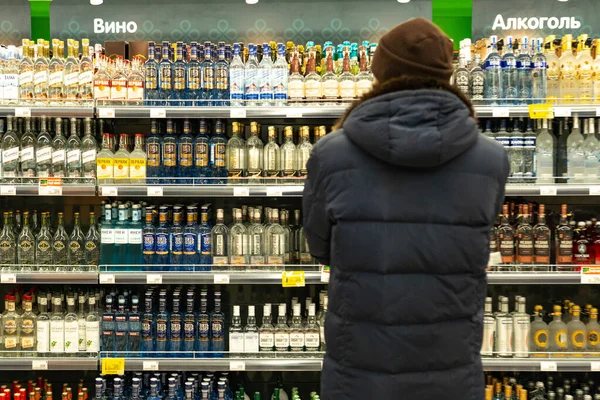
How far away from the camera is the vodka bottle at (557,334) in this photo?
12.6ft

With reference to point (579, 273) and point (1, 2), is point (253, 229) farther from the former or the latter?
point (1, 2)

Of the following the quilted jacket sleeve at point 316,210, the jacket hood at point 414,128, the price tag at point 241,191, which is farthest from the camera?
the price tag at point 241,191

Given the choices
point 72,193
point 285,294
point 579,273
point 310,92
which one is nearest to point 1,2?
point 72,193

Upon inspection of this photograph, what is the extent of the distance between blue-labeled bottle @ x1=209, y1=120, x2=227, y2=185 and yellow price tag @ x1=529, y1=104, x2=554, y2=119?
1798 millimetres

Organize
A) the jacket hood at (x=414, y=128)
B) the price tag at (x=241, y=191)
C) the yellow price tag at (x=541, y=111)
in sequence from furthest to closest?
the price tag at (x=241, y=191) → the yellow price tag at (x=541, y=111) → the jacket hood at (x=414, y=128)

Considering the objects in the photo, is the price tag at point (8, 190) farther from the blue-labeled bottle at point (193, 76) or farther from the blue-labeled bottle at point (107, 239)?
the blue-labeled bottle at point (193, 76)

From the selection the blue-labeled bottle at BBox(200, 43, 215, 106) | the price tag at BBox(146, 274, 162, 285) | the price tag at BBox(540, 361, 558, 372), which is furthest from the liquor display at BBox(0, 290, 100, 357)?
the price tag at BBox(540, 361, 558, 372)

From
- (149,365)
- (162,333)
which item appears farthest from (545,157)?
(149,365)

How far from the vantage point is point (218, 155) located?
3893mm

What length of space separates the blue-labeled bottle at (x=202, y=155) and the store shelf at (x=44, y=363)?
1.24 m

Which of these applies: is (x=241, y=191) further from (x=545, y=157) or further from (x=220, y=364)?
(x=545, y=157)

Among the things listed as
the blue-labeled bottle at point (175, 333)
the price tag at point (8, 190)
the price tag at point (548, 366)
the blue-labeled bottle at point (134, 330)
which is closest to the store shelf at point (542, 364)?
the price tag at point (548, 366)

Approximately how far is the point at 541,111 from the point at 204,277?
215cm

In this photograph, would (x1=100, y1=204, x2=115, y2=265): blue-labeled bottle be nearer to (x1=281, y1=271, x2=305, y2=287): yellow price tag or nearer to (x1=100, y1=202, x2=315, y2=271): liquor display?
(x1=100, y1=202, x2=315, y2=271): liquor display
